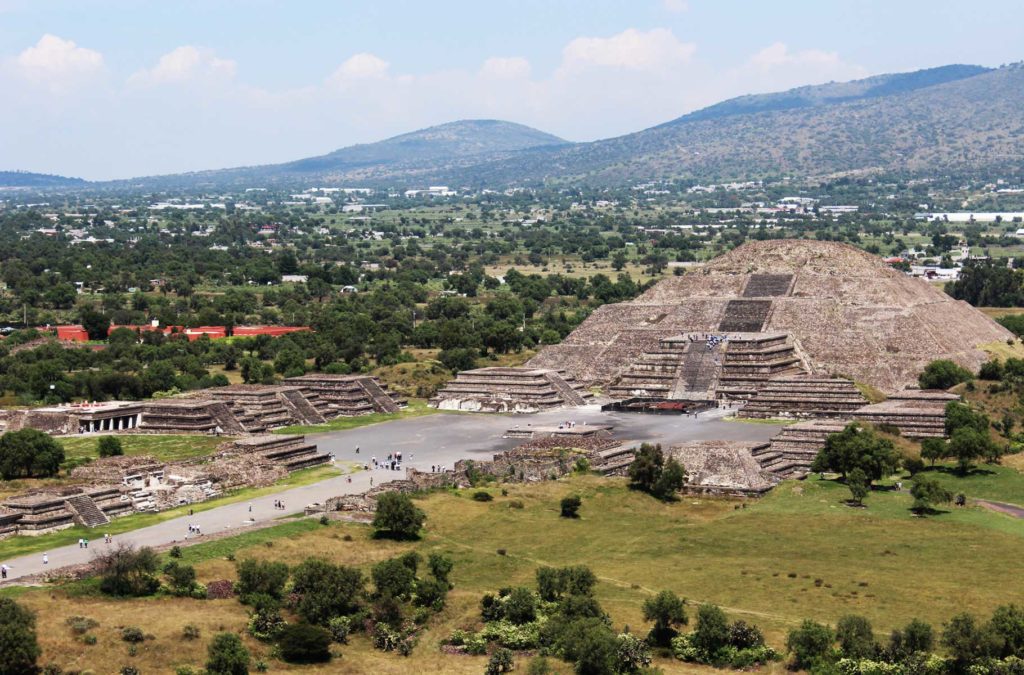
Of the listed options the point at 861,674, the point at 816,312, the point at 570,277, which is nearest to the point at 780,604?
the point at 861,674

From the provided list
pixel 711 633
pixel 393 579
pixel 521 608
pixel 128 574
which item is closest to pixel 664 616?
pixel 711 633

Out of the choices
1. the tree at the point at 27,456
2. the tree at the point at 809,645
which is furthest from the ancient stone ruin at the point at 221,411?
the tree at the point at 809,645

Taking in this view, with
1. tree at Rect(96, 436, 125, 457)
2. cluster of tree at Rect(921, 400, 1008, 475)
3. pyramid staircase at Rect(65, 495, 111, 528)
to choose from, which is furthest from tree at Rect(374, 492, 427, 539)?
cluster of tree at Rect(921, 400, 1008, 475)

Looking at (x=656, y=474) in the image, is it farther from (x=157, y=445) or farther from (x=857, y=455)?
(x=157, y=445)

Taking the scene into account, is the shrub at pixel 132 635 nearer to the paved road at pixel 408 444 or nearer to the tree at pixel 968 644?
the paved road at pixel 408 444

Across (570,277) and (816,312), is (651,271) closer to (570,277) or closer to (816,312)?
(570,277)

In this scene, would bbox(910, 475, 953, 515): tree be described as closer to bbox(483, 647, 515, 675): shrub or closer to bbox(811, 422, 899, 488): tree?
bbox(811, 422, 899, 488): tree
